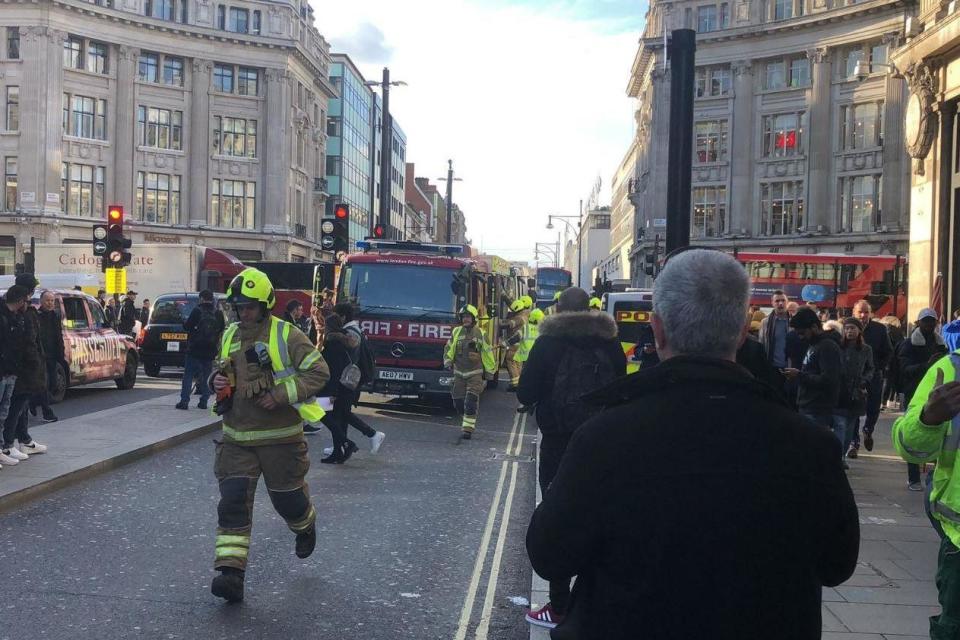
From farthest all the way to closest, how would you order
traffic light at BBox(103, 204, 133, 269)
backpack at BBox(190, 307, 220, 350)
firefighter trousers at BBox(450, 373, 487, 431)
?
1. traffic light at BBox(103, 204, 133, 269)
2. backpack at BBox(190, 307, 220, 350)
3. firefighter trousers at BBox(450, 373, 487, 431)

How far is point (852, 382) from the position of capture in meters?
11.0

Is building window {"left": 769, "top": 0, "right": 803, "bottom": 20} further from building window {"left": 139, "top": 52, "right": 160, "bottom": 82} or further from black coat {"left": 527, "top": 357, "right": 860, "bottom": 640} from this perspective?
black coat {"left": 527, "top": 357, "right": 860, "bottom": 640}

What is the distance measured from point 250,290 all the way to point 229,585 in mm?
1630

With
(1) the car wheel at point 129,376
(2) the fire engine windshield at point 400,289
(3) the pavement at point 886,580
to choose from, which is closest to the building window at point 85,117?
(1) the car wheel at point 129,376

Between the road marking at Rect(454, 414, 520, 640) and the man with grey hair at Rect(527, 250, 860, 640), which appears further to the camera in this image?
the road marking at Rect(454, 414, 520, 640)

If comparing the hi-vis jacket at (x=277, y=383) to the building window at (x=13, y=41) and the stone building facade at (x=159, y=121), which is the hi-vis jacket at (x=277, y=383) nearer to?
the stone building facade at (x=159, y=121)

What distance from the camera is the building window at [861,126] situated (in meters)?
55.9

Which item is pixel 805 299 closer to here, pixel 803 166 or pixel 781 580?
pixel 803 166

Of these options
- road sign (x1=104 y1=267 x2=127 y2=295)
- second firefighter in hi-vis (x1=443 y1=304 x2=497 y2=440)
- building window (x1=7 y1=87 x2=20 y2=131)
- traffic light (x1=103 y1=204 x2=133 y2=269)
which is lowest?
second firefighter in hi-vis (x1=443 y1=304 x2=497 y2=440)

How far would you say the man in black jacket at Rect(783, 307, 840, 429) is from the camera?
9.48m

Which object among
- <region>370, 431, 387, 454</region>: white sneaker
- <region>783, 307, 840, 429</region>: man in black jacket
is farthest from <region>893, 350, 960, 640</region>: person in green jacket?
<region>370, 431, 387, 454</region>: white sneaker

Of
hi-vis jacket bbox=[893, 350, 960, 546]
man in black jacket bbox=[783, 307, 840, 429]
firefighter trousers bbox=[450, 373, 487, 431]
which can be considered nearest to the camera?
hi-vis jacket bbox=[893, 350, 960, 546]

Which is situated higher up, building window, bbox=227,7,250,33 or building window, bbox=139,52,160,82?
building window, bbox=227,7,250,33

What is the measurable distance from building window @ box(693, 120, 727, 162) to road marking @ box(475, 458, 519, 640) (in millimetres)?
56309
